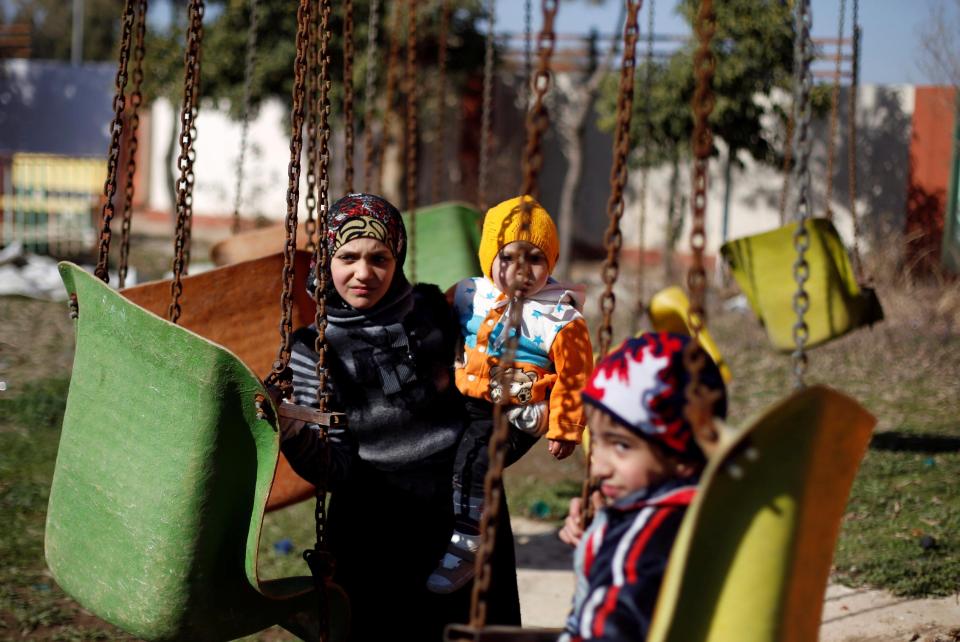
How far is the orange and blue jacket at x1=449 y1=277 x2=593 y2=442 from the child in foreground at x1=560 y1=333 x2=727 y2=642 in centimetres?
85

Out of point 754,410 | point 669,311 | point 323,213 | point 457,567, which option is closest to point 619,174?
point 323,213

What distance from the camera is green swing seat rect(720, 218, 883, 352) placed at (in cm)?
456

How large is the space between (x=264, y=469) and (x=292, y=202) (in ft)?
2.37

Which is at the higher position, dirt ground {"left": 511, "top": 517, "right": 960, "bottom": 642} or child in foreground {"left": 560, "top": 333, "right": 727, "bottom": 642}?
child in foreground {"left": 560, "top": 333, "right": 727, "bottom": 642}

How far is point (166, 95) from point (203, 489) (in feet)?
54.8

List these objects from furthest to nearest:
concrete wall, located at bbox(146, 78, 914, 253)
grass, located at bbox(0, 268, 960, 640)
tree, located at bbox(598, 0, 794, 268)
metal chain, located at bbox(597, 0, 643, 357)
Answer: concrete wall, located at bbox(146, 78, 914, 253) → tree, located at bbox(598, 0, 794, 268) → grass, located at bbox(0, 268, 960, 640) → metal chain, located at bbox(597, 0, 643, 357)

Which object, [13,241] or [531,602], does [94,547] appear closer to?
[531,602]

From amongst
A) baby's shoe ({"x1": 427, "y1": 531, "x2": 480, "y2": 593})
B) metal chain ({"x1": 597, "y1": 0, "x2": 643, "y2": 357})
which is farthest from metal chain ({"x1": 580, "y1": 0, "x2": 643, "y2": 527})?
baby's shoe ({"x1": 427, "y1": 531, "x2": 480, "y2": 593})

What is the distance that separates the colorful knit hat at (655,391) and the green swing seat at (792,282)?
8.70 feet

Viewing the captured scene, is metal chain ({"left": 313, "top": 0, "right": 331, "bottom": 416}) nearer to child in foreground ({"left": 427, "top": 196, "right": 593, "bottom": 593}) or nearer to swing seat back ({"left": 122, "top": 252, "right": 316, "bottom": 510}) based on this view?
child in foreground ({"left": 427, "top": 196, "right": 593, "bottom": 593})

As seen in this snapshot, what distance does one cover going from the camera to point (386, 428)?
2.85 metres

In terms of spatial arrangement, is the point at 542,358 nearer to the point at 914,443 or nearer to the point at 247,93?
the point at 247,93

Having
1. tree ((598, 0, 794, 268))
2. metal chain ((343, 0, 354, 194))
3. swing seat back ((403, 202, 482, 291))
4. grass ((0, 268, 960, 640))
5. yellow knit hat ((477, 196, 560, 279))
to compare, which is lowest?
grass ((0, 268, 960, 640))

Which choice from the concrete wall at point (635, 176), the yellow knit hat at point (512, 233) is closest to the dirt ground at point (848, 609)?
the yellow knit hat at point (512, 233)
